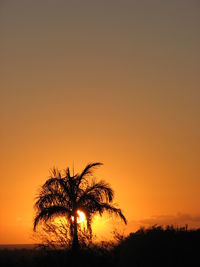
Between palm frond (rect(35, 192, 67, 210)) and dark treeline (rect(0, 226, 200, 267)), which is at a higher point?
palm frond (rect(35, 192, 67, 210))

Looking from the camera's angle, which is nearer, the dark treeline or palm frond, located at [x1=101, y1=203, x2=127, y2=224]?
the dark treeline

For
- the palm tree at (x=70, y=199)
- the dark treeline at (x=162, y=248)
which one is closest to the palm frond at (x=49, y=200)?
the palm tree at (x=70, y=199)

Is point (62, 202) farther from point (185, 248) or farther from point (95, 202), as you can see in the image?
point (185, 248)

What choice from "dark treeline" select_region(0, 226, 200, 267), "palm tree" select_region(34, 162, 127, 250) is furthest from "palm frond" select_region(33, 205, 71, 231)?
"dark treeline" select_region(0, 226, 200, 267)

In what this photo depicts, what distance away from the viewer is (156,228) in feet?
Result: 33.3

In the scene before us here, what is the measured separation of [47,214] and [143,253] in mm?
12464

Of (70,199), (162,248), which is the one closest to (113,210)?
(70,199)

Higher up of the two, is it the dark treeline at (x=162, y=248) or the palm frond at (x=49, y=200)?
the palm frond at (x=49, y=200)

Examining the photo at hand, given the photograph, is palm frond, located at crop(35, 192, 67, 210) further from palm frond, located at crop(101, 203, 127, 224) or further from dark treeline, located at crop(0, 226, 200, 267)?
dark treeline, located at crop(0, 226, 200, 267)

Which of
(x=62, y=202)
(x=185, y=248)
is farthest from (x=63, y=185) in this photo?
(x=185, y=248)

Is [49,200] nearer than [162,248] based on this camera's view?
No

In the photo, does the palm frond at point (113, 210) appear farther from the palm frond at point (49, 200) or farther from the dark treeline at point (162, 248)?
the dark treeline at point (162, 248)

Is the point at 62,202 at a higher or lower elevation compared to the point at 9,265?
higher

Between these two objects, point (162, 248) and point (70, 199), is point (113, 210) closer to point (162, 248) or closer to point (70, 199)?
point (70, 199)
